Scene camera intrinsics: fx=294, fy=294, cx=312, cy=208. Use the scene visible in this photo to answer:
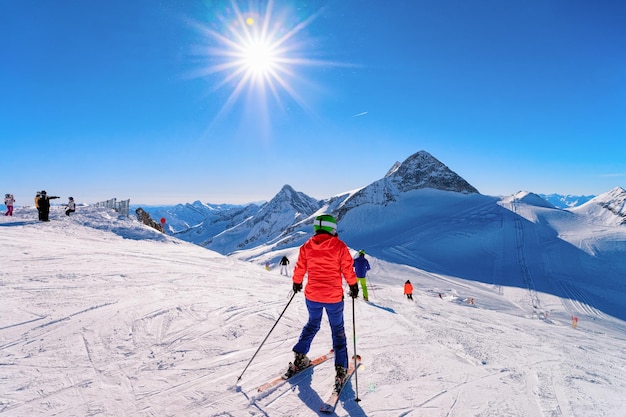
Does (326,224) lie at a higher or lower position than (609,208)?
lower

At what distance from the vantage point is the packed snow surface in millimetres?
3682

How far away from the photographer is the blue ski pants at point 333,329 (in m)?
4.34

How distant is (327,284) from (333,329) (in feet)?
2.22

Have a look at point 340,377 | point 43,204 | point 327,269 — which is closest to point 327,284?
point 327,269

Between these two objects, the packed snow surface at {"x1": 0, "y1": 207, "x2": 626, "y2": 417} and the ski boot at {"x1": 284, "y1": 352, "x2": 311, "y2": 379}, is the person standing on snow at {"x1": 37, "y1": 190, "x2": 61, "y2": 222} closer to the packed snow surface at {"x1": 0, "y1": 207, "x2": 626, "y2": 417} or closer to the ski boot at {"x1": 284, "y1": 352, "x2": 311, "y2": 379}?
the packed snow surface at {"x1": 0, "y1": 207, "x2": 626, "y2": 417}

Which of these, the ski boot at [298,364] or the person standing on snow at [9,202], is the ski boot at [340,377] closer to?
the ski boot at [298,364]

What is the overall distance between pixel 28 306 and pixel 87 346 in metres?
2.31

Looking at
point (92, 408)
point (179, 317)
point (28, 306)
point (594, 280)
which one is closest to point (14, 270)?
point (28, 306)

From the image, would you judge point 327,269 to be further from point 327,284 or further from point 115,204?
point 115,204

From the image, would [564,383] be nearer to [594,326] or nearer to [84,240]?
[84,240]

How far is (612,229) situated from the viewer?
50062 mm

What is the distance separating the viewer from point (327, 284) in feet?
Answer: 14.4

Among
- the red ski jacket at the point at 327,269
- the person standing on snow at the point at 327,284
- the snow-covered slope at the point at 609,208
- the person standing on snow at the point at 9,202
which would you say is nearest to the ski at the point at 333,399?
the person standing on snow at the point at 327,284

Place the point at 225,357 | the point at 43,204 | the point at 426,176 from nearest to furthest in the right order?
the point at 225,357
the point at 43,204
the point at 426,176
